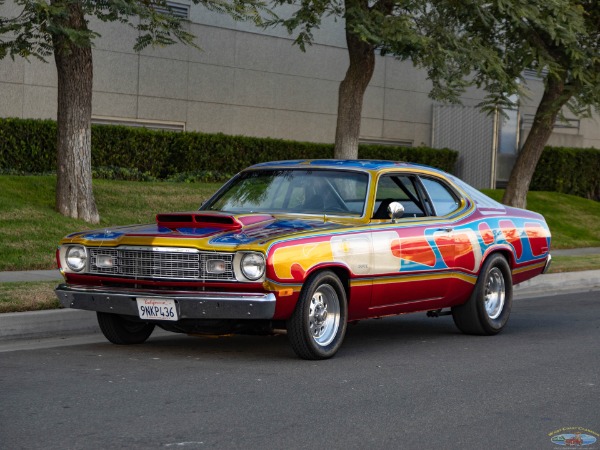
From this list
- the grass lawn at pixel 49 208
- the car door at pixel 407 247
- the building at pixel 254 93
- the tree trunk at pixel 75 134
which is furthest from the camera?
the building at pixel 254 93

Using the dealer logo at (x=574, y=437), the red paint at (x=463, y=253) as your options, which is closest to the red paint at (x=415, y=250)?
the red paint at (x=463, y=253)

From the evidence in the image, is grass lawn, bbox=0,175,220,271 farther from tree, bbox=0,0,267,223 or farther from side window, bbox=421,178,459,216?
side window, bbox=421,178,459,216

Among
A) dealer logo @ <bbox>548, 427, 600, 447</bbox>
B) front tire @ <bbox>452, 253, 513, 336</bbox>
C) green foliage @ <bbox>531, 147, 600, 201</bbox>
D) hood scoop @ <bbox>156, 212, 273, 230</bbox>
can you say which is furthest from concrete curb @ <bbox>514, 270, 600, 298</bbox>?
green foliage @ <bbox>531, 147, 600, 201</bbox>

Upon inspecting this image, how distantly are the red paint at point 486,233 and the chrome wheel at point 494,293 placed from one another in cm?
31

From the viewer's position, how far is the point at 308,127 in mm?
29219

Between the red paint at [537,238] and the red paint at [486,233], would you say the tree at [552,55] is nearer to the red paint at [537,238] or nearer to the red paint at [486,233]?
the red paint at [537,238]

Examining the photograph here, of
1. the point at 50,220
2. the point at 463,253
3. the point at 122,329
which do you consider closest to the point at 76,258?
the point at 122,329

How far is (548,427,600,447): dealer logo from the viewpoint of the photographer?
6.21 m

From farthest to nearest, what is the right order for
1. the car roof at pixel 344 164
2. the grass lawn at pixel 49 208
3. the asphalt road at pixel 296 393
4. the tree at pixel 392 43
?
the tree at pixel 392 43 → the grass lawn at pixel 49 208 → the car roof at pixel 344 164 → the asphalt road at pixel 296 393

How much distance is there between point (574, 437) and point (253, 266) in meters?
2.91

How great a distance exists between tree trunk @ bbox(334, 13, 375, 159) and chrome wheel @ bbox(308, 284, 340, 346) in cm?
1077

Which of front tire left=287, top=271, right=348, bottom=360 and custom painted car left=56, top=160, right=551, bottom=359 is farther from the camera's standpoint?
front tire left=287, top=271, right=348, bottom=360

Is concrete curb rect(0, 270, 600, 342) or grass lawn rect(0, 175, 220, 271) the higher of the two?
grass lawn rect(0, 175, 220, 271)

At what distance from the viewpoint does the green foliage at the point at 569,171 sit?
33062mm
